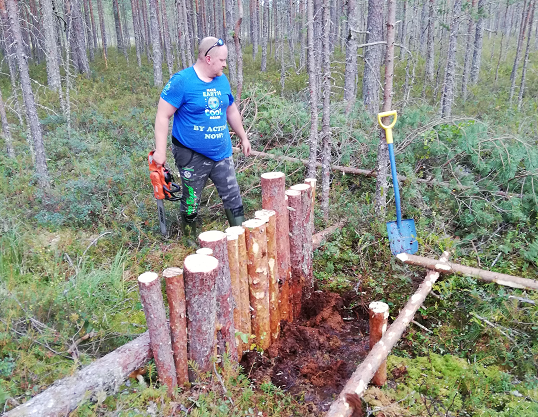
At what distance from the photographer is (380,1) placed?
923cm

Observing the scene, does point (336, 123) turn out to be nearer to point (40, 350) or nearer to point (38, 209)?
point (38, 209)

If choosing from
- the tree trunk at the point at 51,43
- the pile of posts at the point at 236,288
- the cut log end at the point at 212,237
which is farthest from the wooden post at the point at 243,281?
the tree trunk at the point at 51,43

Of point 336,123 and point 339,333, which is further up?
point 336,123

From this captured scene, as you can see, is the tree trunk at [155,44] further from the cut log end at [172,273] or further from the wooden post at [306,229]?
the cut log end at [172,273]

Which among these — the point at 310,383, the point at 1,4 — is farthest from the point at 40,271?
the point at 1,4

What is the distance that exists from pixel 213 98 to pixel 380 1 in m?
7.39

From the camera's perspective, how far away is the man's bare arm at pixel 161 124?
3814mm

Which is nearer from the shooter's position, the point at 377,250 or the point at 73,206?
the point at 377,250

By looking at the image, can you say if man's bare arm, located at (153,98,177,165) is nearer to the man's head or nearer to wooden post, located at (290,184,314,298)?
the man's head

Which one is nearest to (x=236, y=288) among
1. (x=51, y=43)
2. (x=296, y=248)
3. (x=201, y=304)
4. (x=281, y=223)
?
(x=201, y=304)

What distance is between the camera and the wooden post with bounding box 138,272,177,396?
241cm

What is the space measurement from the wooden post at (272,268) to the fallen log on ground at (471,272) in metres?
1.47

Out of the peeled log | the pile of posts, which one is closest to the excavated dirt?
the pile of posts

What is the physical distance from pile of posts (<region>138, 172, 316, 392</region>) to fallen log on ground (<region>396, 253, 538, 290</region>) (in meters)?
1.12
